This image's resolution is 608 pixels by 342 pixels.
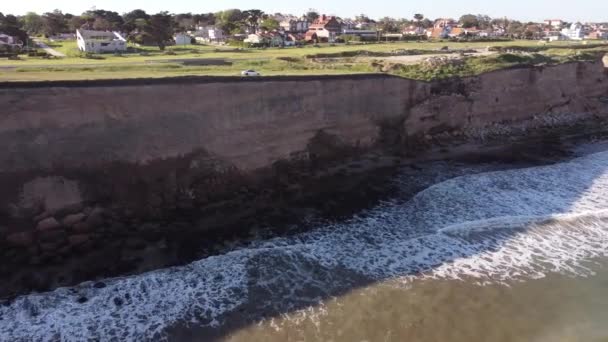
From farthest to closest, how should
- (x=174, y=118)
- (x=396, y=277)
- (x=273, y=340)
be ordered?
1. (x=174, y=118)
2. (x=396, y=277)
3. (x=273, y=340)

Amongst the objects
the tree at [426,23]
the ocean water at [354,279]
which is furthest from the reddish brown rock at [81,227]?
the tree at [426,23]

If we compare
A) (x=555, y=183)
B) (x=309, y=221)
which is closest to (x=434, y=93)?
(x=555, y=183)

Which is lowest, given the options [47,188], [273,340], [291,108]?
[273,340]

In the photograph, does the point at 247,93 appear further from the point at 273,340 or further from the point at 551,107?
the point at 551,107

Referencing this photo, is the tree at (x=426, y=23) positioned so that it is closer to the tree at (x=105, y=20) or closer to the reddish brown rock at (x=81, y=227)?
the tree at (x=105, y=20)

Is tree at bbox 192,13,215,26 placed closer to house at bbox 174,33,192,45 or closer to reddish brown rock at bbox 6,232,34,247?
house at bbox 174,33,192,45
